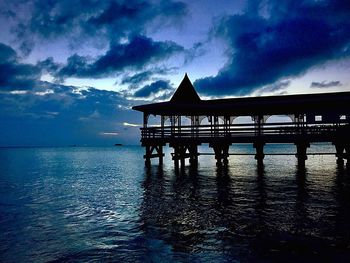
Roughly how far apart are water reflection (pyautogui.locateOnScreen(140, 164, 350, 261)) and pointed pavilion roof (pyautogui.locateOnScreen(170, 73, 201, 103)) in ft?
59.5

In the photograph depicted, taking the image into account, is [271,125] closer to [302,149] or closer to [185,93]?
[302,149]

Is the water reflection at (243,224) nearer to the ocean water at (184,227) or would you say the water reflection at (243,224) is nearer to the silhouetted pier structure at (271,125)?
the ocean water at (184,227)

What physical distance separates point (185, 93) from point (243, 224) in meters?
24.9

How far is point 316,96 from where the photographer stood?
21.5 metres

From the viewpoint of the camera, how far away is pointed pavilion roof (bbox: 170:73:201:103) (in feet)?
105

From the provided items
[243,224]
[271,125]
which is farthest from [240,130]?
[243,224]

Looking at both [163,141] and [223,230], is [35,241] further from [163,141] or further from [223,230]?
[163,141]

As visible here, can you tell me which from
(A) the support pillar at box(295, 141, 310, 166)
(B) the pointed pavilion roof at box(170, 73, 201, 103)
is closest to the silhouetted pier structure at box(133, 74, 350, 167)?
(A) the support pillar at box(295, 141, 310, 166)

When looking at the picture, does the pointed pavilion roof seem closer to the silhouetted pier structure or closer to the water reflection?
the silhouetted pier structure

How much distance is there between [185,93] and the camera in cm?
3272

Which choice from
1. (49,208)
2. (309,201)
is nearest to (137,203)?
(49,208)

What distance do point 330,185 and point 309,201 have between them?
17.7 feet

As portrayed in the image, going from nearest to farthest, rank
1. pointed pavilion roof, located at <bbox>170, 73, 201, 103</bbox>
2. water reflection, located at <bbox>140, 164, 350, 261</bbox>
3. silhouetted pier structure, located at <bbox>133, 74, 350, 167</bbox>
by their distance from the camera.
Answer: water reflection, located at <bbox>140, 164, 350, 261</bbox>
silhouetted pier structure, located at <bbox>133, 74, 350, 167</bbox>
pointed pavilion roof, located at <bbox>170, 73, 201, 103</bbox>

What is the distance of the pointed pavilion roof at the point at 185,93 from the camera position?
3196cm
